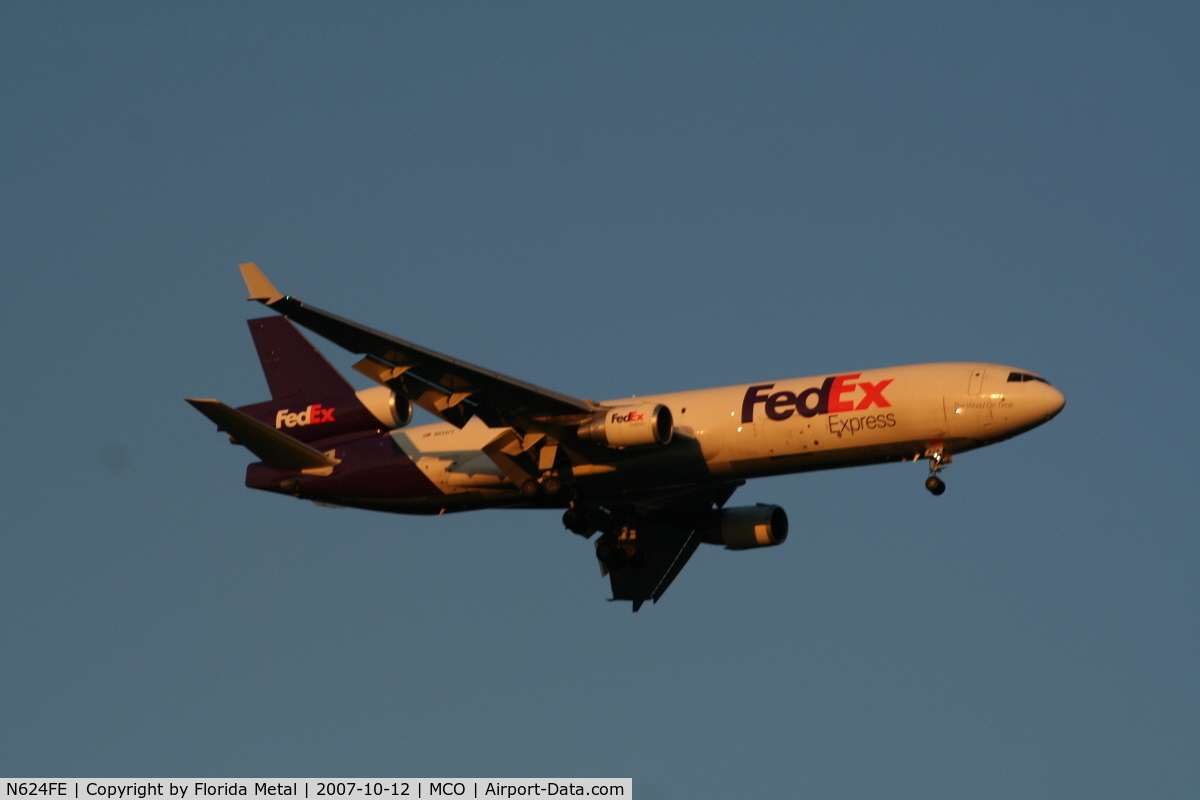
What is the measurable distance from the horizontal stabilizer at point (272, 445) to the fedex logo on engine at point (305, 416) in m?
0.82

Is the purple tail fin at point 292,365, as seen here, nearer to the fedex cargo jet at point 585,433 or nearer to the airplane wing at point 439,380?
the fedex cargo jet at point 585,433

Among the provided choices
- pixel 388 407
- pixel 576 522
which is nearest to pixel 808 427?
pixel 576 522

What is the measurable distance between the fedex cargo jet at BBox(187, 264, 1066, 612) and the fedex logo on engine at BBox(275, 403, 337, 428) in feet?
0.15

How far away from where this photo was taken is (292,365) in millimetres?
56125

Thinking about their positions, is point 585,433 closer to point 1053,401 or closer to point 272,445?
point 272,445

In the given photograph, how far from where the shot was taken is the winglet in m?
45.2

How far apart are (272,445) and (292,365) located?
4.00 m

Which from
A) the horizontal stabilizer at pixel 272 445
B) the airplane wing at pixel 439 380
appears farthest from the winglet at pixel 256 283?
the horizontal stabilizer at pixel 272 445

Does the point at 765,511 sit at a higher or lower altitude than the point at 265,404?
lower

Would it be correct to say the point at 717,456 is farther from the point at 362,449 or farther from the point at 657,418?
the point at 362,449

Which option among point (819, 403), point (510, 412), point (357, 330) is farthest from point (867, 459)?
point (357, 330)

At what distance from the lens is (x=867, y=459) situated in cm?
4856

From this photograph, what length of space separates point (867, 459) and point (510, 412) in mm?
9991

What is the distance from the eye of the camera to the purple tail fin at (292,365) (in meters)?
55.3
